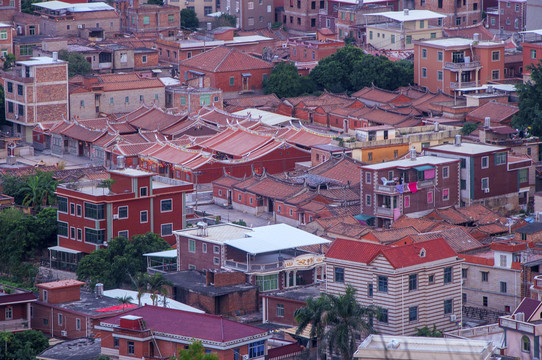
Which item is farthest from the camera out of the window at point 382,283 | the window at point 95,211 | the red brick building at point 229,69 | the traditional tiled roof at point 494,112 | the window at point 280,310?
the red brick building at point 229,69

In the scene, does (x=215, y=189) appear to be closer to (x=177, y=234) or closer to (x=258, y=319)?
(x=177, y=234)

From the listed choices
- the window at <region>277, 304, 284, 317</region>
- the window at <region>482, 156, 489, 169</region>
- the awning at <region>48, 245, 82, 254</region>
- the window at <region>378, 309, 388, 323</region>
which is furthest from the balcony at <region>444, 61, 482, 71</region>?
the window at <region>378, 309, 388, 323</region>

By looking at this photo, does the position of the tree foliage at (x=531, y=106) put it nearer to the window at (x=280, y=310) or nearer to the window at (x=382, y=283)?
the window at (x=280, y=310)

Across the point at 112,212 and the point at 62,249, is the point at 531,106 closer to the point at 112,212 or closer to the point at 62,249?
the point at 112,212

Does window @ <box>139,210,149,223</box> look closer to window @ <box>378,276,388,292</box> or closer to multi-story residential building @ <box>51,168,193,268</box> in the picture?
multi-story residential building @ <box>51,168,193,268</box>

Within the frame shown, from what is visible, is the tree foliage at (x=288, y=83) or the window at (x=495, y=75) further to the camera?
the tree foliage at (x=288, y=83)

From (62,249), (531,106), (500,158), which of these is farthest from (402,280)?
(531,106)

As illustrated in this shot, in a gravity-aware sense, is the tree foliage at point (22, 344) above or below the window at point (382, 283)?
below

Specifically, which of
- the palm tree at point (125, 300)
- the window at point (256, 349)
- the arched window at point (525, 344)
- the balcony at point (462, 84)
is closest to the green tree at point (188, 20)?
the balcony at point (462, 84)
